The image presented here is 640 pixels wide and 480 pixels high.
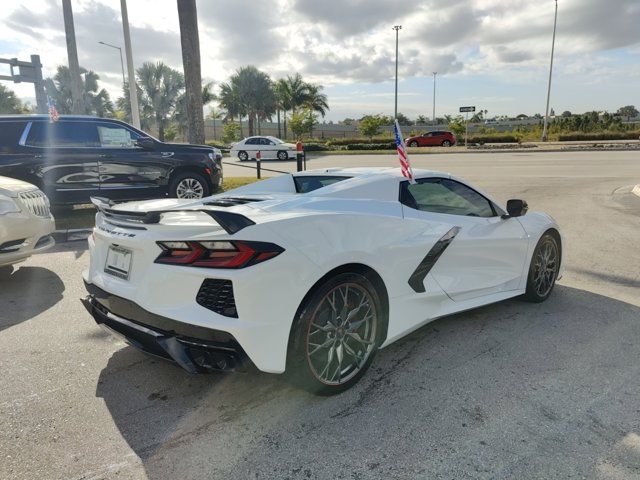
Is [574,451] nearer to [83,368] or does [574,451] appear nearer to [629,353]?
[629,353]

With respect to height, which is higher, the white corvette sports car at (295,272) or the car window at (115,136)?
the car window at (115,136)

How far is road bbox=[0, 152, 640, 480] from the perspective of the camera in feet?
7.64

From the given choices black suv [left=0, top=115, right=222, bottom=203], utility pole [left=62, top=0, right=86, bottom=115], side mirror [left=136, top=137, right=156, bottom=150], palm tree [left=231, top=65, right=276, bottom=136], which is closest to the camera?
black suv [left=0, top=115, right=222, bottom=203]

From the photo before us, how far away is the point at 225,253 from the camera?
252 cm

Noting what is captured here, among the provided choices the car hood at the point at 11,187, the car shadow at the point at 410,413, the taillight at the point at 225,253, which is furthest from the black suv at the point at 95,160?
the taillight at the point at 225,253

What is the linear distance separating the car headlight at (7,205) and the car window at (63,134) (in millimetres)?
3937

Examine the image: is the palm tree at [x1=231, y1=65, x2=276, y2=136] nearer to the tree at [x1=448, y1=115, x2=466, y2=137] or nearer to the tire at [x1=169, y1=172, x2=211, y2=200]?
the tree at [x1=448, y1=115, x2=466, y2=137]

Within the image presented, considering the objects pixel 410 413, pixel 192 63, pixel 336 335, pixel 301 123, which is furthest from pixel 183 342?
pixel 301 123

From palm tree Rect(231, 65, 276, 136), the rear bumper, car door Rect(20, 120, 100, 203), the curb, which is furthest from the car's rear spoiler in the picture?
A: palm tree Rect(231, 65, 276, 136)

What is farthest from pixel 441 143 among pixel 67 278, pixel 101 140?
pixel 67 278

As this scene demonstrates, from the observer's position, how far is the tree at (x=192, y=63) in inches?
454

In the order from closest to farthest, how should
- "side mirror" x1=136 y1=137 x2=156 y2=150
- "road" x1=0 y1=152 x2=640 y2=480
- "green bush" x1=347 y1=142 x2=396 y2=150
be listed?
"road" x1=0 y1=152 x2=640 y2=480
"side mirror" x1=136 y1=137 x2=156 y2=150
"green bush" x1=347 y1=142 x2=396 y2=150

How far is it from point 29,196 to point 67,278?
3.29 feet

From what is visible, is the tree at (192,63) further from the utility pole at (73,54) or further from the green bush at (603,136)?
the green bush at (603,136)
